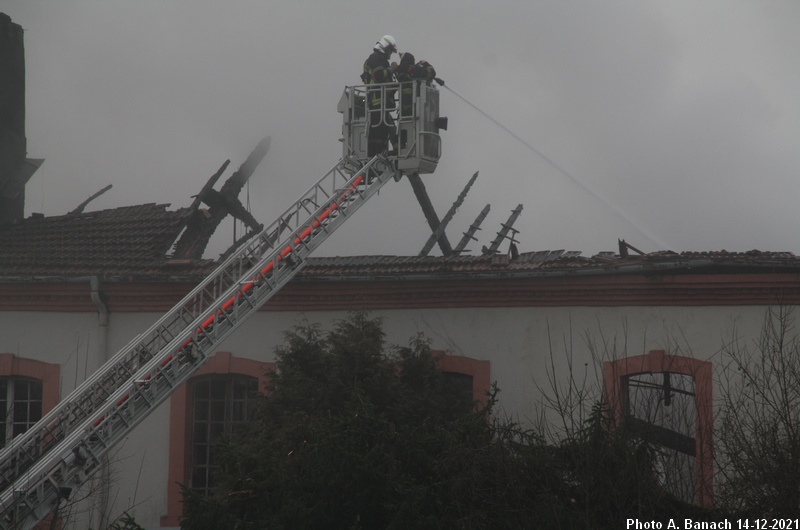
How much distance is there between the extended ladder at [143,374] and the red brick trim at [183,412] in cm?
118

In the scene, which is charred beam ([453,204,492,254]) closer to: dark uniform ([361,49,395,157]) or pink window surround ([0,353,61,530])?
dark uniform ([361,49,395,157])

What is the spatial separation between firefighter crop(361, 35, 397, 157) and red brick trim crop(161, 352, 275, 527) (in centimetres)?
342

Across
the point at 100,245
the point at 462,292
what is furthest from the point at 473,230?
the point at 100,245

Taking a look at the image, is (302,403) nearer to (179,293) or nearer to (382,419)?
(382,419)

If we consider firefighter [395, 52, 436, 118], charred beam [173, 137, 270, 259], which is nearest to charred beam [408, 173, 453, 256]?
firefighter [395, 52, 436, 118]

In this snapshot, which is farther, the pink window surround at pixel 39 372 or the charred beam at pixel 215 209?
the charred beam at pixel 215 209

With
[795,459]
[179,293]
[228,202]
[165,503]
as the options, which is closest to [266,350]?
[179,293]

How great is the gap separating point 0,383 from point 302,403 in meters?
→ 5.96

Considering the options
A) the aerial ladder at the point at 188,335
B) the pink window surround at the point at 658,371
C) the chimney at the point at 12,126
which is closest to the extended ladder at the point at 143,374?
the aerial ladder at the point at 188,335

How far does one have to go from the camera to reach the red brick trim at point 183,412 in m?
14.7

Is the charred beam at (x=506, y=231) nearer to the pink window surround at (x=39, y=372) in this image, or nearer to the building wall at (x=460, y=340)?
the building wall at (x=460, y=340)

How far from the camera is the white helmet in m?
14.9

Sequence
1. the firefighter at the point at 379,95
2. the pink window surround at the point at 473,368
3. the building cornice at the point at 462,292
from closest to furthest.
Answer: the building cornice at the point at 462,292 < the pink window surround at the point at 473,368 < the firefighter at the point at 379,95

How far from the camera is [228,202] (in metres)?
19.2
